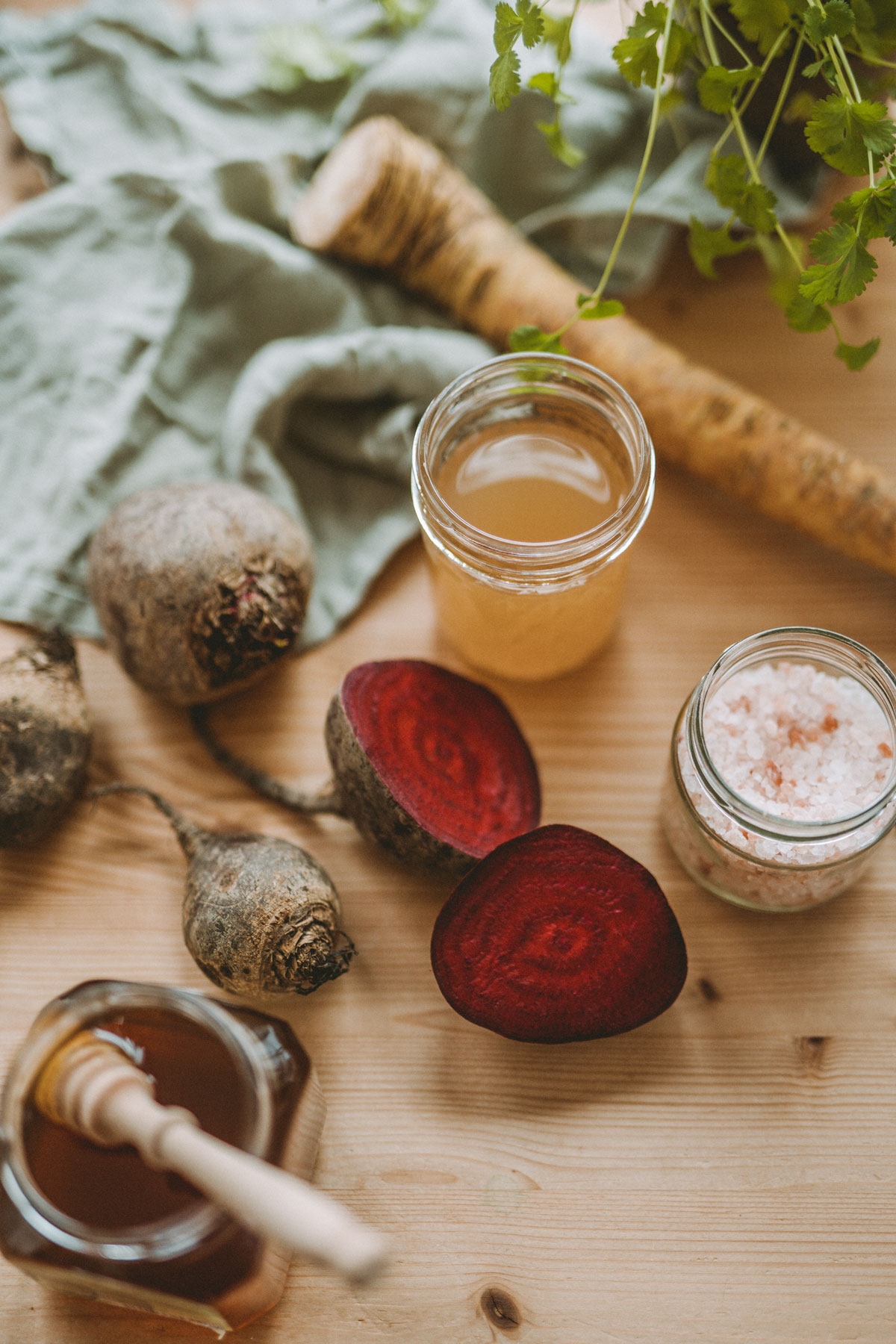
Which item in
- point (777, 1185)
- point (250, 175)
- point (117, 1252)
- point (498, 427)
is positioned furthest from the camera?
point (250, 175)

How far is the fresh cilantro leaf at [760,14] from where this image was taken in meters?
0.81

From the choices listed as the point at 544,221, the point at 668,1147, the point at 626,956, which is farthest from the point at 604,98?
the point at 668,1147

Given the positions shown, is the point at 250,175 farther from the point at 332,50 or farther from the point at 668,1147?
the point at 668,1147

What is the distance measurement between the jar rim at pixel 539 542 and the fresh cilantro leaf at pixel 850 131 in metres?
0.25

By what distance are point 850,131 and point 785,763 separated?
1.70ft

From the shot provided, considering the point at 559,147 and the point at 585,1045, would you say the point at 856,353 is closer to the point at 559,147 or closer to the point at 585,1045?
the point at 559,147

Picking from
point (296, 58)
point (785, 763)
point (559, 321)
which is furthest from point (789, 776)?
point (296, 58)

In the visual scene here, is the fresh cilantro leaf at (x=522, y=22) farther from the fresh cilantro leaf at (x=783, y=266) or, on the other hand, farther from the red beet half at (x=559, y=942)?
the red beet half at (x=559, y=942)

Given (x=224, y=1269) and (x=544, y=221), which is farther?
(x=544, y=221)

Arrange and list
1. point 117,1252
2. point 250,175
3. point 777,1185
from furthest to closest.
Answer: point 250,175 < point 777,1185 < point 117,1252

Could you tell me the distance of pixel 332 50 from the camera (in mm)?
1203

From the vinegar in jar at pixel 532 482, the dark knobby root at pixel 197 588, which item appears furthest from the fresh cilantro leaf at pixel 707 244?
the dark knobby root at pixel 197 588

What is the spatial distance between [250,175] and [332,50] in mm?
205

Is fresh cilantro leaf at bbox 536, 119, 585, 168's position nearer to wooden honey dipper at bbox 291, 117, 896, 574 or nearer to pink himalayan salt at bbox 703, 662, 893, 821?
wooden honey dipper at bbox 291, 117, 896, 574
